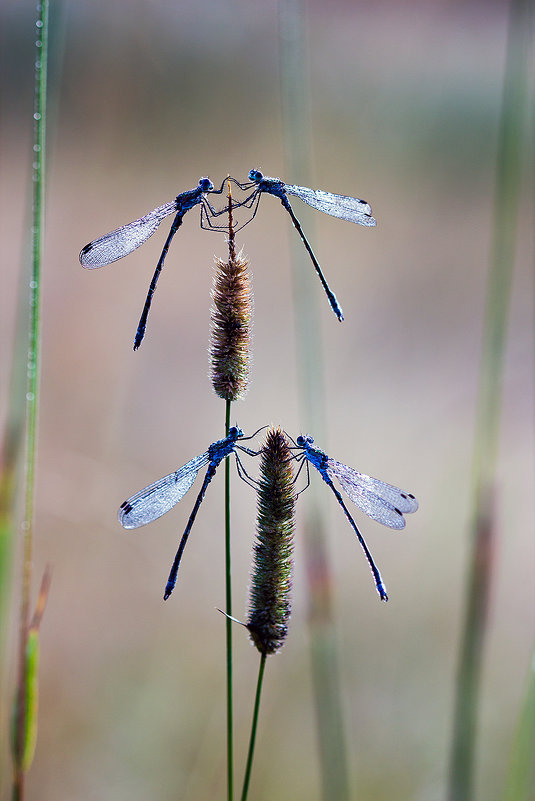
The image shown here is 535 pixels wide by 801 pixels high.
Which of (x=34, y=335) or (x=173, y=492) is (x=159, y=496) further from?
(x=34, y=335)

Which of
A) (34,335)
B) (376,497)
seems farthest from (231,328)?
(376,497)

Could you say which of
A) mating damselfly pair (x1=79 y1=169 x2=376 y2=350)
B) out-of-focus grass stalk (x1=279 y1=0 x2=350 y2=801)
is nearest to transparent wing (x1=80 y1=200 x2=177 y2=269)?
mating damselfly pair (x1=79 y1=169 x2=376 y2=350)

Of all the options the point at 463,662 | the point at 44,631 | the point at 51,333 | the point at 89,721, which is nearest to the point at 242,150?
the point at 51,333

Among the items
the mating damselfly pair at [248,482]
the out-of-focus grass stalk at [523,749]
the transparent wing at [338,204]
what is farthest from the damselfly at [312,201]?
the out-of-focus grass stalk at [523,749]

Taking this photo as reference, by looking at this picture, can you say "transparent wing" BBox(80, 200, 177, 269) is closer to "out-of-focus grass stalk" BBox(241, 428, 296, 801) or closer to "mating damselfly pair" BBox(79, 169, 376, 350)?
"mating damselfly pair" BBox(79, 169, 376, 350)

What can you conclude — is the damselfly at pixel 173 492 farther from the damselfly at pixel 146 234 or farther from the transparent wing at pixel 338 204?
the transparent wing at pixel 338 204
